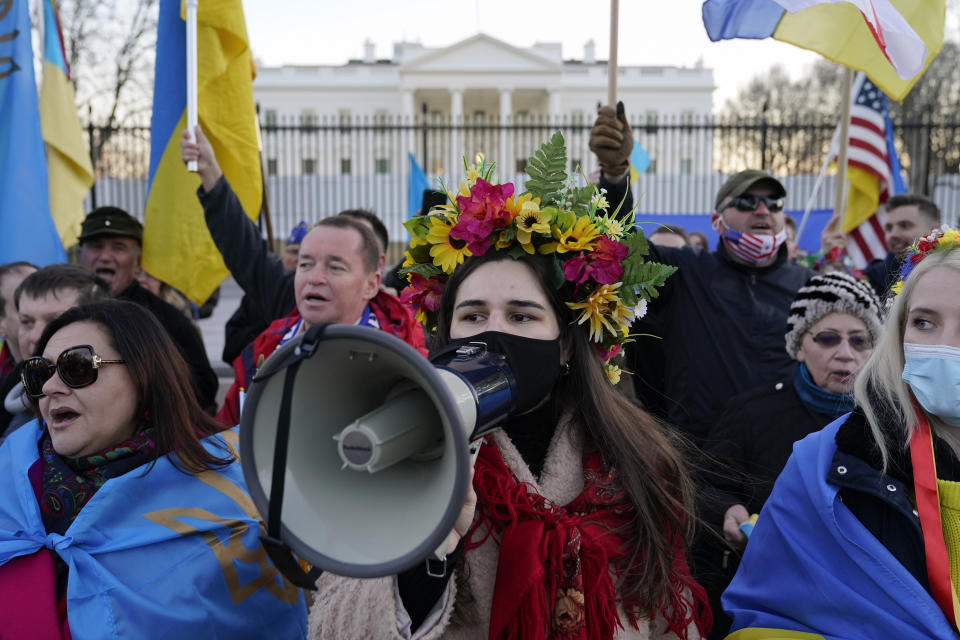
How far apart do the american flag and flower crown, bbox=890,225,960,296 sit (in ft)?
17.5

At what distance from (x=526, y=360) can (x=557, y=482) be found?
335 mm

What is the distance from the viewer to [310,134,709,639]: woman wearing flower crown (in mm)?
1713

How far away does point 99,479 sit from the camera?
7.56ft

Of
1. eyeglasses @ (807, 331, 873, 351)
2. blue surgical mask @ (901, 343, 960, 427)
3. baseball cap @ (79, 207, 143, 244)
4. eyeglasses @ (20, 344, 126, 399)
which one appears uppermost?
baseball cap @ (79, 207, 143, 244)

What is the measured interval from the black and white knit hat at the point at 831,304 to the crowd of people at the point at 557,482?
1 centimetres

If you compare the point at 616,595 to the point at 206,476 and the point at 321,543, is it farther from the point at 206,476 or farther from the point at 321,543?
the point at 206,476

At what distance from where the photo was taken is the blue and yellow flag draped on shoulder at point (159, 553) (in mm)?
2176

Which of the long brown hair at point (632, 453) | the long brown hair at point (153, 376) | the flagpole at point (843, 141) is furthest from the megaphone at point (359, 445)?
the flagpole at point (843, 141)

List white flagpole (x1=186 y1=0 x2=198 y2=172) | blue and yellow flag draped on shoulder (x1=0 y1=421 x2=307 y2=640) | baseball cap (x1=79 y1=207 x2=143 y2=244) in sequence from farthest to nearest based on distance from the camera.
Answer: baseball cap (x1=79 y1=207 x2=143 y2=244), white flagpole (x1=186 y1=0 x2=198 y2=172), blue and yellow flag draped on shoulder (x1=0 y1=421 x2=307 y2=640)

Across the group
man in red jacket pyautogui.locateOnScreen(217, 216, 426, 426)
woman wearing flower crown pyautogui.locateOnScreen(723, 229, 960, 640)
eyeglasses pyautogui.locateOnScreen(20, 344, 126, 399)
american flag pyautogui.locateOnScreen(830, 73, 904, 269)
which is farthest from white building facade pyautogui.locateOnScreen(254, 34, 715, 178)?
woman wearing flower crown pyautogui.locateOnScreen(723, 229, 960, 640)

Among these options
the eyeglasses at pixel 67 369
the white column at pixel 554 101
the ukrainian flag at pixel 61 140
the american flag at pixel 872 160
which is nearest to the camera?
the eyeglasses at pixel 67 369

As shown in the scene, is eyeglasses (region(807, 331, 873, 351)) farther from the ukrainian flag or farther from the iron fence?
the iron fence

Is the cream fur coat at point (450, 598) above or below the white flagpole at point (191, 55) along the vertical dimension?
below

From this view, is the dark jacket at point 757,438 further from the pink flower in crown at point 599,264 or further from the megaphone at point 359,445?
the megaphone at point 359,445
